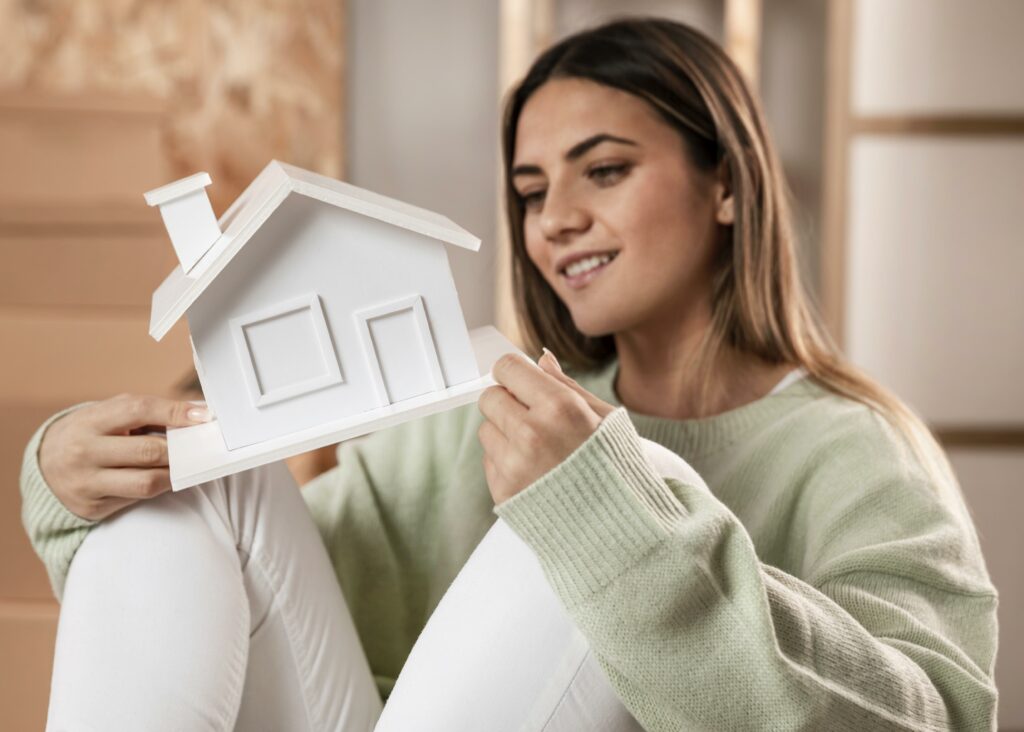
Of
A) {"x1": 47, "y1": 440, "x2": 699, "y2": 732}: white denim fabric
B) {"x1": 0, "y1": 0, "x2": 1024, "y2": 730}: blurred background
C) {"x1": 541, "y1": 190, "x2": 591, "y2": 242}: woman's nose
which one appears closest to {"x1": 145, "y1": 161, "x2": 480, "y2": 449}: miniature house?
{"x1": 47, "y1": 440, "x2": 699, "y2": 732}: white denim fabric

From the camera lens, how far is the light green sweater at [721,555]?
85 centimetres

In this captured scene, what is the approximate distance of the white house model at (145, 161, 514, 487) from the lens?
1022 millimetres

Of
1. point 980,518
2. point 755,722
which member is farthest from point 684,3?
point 755,722

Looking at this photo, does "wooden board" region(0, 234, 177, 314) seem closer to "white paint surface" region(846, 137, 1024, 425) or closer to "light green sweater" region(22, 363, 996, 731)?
"light green sweater" region(22, 363, 996, 731)

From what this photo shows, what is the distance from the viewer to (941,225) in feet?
8.25

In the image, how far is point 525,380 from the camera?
35.7 inches

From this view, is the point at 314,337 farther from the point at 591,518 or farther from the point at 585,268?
the point at 585,268

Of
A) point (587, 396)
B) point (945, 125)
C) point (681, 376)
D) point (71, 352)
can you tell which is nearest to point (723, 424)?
point (681, 376)

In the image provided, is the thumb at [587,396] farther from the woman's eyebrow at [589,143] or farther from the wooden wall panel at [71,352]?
the wooden wall panel at [71,352]

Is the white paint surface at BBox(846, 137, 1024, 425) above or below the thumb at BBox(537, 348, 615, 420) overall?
below

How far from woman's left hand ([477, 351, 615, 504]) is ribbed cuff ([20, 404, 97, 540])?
16.7 inches

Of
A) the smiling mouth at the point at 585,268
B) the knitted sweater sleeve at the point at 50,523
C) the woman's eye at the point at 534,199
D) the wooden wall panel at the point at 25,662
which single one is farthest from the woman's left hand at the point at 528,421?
the wooden wall panel at the point at 25,662

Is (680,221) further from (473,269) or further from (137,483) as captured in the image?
(473,269)

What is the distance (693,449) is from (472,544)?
293 millimetres
